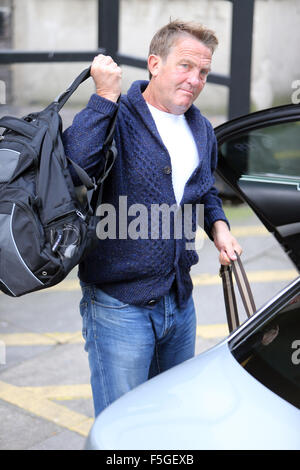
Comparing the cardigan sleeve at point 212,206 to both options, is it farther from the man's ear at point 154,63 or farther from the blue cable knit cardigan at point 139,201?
the man's ear at point 154,63

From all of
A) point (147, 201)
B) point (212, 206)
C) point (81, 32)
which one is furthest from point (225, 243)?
point (81, 32)

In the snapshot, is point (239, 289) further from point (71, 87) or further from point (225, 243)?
point (71, 87)

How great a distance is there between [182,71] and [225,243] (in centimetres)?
64

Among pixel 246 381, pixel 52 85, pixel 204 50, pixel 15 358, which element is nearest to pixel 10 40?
pixel 52 85

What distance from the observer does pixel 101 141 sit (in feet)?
7.29

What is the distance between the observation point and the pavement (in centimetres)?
355

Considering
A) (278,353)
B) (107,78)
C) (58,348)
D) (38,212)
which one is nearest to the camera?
(38,212)

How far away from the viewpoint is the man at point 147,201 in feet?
7.91

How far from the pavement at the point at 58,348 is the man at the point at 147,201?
1048mm

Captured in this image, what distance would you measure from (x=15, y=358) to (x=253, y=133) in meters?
1.90

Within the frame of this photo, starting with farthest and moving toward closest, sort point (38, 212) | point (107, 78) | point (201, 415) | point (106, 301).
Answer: point (106, 301) < point (107, 78) < point (38, 212) < point (201, 415)

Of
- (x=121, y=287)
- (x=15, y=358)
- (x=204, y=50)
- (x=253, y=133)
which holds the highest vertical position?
(x=204, y=50)

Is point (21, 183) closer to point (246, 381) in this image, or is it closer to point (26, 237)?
point (26, 237)

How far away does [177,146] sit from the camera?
254 cm
